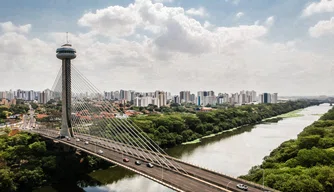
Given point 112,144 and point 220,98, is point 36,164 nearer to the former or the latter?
point 112,144

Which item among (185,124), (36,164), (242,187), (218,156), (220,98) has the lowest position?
(218,156)

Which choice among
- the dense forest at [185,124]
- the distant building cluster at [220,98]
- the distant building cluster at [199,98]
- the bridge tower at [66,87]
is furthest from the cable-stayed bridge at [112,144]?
the distant building cluster at [220,98]

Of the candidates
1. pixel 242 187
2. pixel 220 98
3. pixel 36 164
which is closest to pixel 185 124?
pixel 36 164

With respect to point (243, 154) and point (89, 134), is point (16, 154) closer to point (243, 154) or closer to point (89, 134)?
point (89, 134)

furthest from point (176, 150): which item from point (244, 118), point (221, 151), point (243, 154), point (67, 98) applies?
point (244, 118)

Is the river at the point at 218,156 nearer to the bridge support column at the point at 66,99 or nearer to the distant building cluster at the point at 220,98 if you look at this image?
the bridge support column at the point at 66,99

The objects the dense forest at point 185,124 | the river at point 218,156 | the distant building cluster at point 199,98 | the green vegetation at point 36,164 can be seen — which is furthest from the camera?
the distant building cluster at point 199,98

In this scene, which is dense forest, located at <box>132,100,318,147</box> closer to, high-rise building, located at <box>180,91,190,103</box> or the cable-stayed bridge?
the cable-stayed bridge
